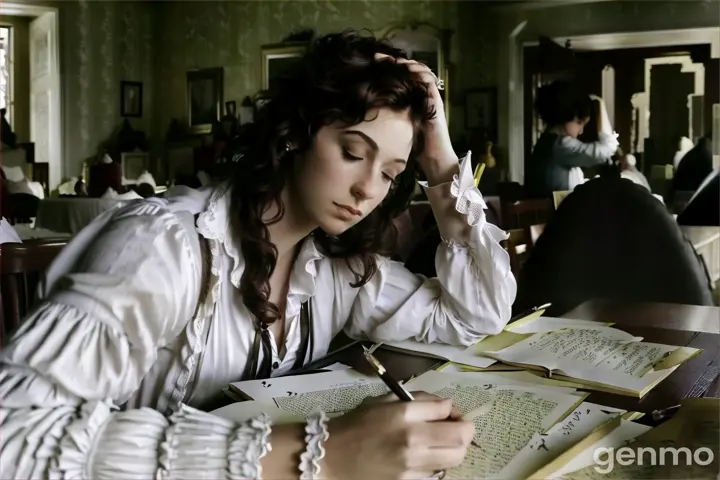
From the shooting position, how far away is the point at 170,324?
1.43ft

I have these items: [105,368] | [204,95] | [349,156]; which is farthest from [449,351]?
[204,95]

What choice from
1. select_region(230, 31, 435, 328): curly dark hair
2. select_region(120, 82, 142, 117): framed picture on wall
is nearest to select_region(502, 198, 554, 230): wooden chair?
select_region(230, 31, 435, 328): curly dark hair

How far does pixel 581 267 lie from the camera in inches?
35.0

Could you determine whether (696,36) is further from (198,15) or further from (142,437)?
(142,437)

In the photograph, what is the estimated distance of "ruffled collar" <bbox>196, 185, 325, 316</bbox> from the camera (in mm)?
479

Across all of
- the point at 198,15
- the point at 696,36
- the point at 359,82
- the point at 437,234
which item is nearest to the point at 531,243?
the point at 437,234

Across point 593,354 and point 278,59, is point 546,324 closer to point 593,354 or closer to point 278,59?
point 593,354

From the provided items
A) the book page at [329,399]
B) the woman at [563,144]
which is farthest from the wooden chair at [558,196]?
the book page at [329,399]

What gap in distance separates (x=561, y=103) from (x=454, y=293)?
35cm

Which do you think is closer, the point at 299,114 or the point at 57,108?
the point at 299,114

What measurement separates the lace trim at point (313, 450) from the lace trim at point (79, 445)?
106 millimetres

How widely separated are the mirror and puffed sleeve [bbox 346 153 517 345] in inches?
4.0

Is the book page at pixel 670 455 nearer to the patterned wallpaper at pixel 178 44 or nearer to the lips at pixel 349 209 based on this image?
the lips at pixel 349 209

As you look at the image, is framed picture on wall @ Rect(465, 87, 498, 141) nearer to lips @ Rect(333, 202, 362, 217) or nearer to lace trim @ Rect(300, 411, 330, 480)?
lips @ Rect(333, 202, 362, 217)
